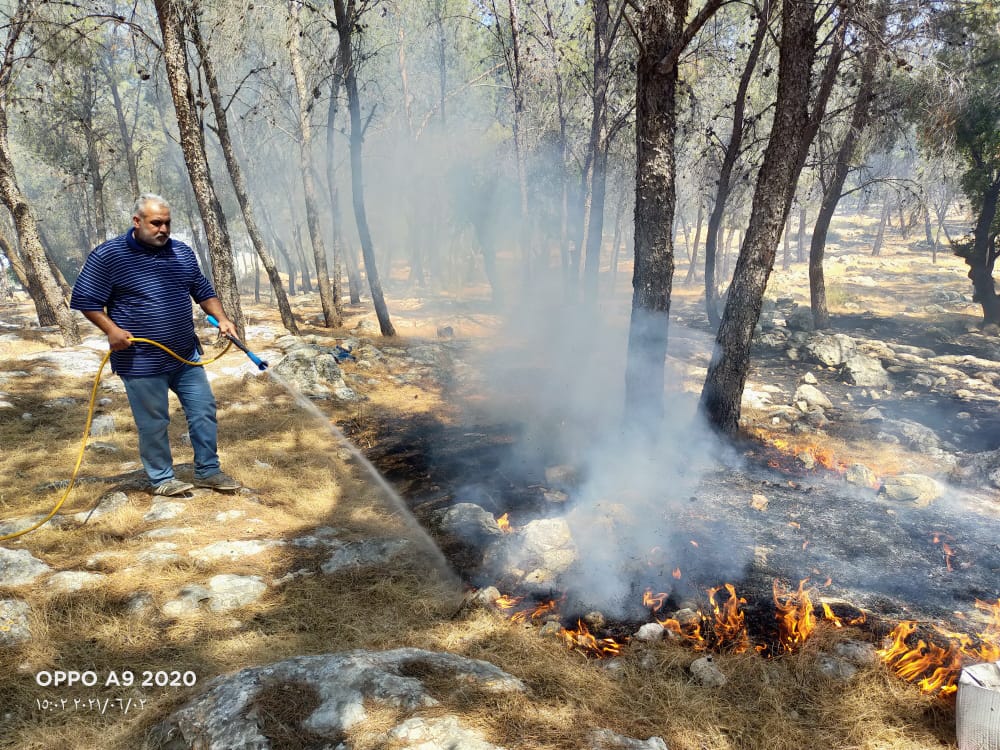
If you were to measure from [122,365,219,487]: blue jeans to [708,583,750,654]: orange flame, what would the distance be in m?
3.77

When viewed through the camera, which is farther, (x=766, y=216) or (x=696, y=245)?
(x=696, y=245)

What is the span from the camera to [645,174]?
5.52 m

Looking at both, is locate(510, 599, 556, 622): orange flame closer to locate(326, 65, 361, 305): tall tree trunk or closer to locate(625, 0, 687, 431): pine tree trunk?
locate(625, 0, 687, 431): pine tree trunk

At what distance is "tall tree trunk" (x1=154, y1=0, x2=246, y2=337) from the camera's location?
8195 millimetres

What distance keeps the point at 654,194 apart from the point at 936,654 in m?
4.38

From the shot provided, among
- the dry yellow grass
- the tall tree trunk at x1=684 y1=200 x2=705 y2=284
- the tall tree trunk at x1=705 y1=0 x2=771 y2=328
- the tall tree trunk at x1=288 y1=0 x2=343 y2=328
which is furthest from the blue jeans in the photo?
the tall tree trunk at x1=684 y1=200 x2=705 y2=284

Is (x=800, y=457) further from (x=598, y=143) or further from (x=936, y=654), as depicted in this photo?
(x=598, y=143)

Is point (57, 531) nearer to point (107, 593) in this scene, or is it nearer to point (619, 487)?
point (107, 593)

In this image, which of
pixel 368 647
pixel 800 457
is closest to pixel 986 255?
pixel 800 457

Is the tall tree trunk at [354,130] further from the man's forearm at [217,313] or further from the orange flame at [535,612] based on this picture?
the orange flame at [535,612]

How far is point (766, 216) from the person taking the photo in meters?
5.93

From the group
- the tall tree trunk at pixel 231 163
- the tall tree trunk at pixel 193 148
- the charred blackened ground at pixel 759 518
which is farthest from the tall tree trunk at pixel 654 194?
the tall tree trunk at pixel 231 163

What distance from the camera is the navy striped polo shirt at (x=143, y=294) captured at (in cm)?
346

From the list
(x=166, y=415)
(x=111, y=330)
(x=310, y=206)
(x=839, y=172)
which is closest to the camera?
(x=111, y=330)
